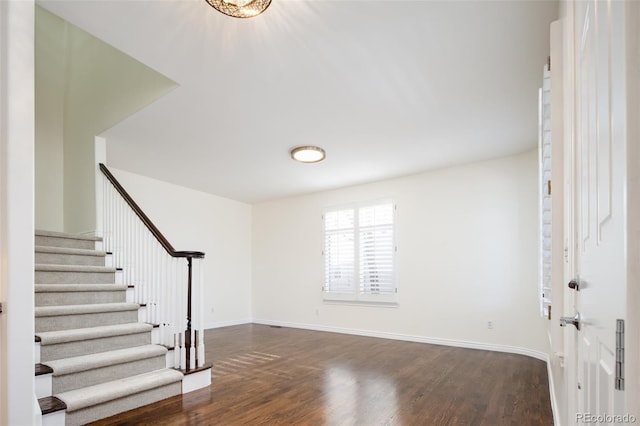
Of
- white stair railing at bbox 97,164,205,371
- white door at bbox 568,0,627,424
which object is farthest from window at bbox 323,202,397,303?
white door at bbox 568,0,627,424

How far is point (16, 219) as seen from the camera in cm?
229

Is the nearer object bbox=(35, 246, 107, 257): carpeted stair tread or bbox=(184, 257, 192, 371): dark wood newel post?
bbox=(184, 257, 192, 371): dark wood newel post

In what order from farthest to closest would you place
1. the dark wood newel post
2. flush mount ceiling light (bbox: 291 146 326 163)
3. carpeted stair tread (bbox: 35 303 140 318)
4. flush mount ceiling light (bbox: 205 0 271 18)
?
flush mount ceiling light (bbox: 291 146 326 163)
the dark wood newel post
carpeted stair tread (bbox: 35 303 140 318)
flush mount ceiling light (bbox: 205 0 271 18)

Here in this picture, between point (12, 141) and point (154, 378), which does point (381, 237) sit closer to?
point (154, 378)

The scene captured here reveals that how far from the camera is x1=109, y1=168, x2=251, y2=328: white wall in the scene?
21.4 feet

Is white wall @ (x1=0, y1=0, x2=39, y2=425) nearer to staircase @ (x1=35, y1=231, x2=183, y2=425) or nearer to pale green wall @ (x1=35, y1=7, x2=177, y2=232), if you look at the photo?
staircase @ (x1=35, y1=231, x2=183, y2=425)

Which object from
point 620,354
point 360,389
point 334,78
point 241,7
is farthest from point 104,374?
point 620,354

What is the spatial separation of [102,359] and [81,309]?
56cm

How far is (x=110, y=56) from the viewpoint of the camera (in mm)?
4961

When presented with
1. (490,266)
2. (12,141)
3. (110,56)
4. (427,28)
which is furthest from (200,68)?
(490,266)

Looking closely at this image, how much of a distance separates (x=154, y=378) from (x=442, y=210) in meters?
4.32

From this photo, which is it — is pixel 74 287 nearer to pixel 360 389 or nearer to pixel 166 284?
pixel 166 284

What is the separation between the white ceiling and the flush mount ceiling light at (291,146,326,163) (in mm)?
146

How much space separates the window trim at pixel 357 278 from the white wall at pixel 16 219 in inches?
186
